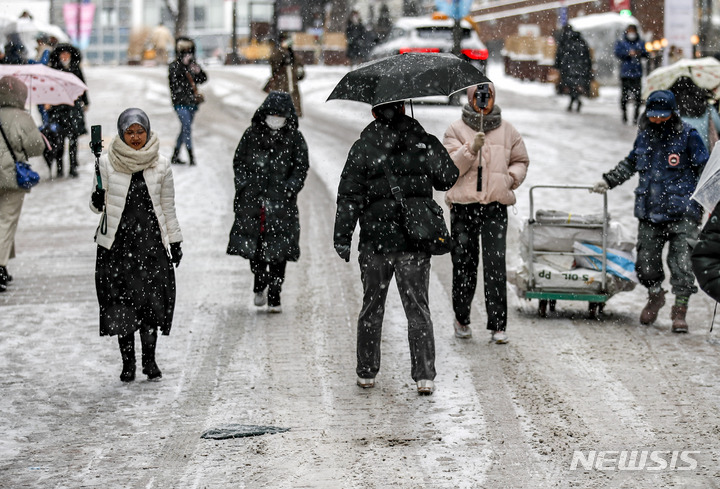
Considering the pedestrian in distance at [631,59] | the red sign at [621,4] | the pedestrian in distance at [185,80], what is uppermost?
the red sign at [621,4]

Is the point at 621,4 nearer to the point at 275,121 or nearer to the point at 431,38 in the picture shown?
the point at 431,38

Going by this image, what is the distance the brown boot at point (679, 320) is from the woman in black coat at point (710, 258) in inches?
169

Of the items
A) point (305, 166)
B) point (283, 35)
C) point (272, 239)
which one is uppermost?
point (283, 35)

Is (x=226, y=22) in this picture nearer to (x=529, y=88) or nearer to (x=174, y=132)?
(x=529, y=88)

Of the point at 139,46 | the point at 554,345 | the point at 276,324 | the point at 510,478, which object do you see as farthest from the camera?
the point at 139,46

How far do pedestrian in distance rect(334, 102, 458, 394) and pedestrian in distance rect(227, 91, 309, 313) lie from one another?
226 cm

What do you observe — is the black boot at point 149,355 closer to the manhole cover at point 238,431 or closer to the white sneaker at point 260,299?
the manhole cover at point 238,431

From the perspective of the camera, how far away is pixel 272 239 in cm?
938

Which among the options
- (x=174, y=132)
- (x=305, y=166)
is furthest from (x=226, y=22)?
(x=305, y=166)

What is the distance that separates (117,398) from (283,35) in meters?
13.4

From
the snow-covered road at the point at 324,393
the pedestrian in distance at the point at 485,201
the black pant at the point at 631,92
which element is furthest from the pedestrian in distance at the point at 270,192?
the black pant at the point at 631,92

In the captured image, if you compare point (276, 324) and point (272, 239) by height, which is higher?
point (272, 239)

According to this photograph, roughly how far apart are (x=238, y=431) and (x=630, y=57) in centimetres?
1724

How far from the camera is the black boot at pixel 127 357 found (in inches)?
297
